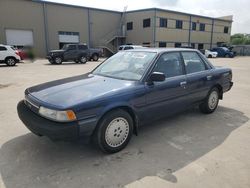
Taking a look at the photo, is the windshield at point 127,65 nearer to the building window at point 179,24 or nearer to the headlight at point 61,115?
the headlight at point 61,115

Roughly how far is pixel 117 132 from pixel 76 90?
0.89 metres

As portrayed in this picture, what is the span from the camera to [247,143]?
389 cm

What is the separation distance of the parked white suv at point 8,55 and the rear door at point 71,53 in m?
4.18

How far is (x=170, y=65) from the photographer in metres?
4.38

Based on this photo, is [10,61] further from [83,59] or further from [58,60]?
[83,59]

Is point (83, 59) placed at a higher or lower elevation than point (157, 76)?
lower

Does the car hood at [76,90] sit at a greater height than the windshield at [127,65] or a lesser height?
lesser

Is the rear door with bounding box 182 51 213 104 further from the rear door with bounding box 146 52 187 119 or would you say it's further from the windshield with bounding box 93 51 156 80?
the windshield with bounding box 93 51 156 80

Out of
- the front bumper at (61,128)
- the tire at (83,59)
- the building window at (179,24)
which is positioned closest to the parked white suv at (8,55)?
the tire at (83,59)

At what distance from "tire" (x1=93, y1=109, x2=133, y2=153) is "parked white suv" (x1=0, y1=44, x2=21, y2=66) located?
16789mm

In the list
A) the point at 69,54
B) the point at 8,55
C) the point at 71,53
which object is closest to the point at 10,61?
the point at 8,55

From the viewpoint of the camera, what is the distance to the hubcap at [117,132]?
340cm

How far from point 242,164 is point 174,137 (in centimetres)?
119

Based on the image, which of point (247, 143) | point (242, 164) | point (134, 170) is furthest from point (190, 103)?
point (134, 170)
